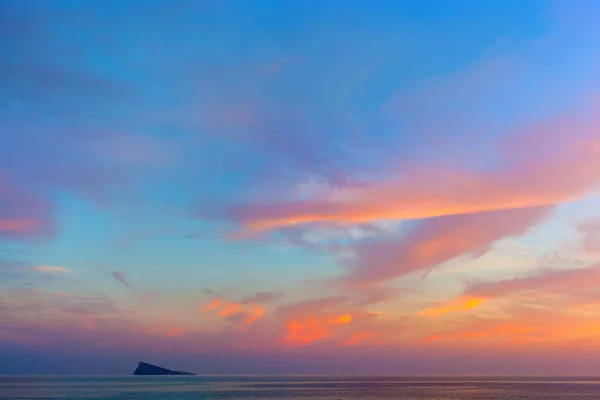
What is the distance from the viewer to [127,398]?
14000 centimetres

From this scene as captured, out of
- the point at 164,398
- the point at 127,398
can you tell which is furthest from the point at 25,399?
the point at 164,398

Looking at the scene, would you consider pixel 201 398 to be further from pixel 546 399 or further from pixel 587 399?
pixel 587 399

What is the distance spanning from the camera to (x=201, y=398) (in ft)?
466

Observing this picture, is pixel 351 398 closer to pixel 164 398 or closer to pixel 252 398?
pixel 252 398

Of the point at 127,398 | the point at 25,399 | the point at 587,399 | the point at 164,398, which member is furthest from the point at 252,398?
the point at 587,399

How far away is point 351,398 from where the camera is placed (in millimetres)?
143375

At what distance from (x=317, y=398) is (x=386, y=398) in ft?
57.5

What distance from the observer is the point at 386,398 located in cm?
14050

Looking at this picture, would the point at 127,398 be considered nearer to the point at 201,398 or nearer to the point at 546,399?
the point at 201,398

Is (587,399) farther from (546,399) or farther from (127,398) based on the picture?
(127,398)

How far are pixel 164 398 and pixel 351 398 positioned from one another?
46613mm

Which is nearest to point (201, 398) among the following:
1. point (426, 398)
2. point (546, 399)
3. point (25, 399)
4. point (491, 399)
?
point (25, 399)

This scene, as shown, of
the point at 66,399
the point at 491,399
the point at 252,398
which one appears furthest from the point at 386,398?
the point at 66,399

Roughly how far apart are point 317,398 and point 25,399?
2817 inches
